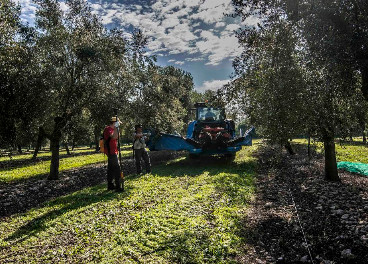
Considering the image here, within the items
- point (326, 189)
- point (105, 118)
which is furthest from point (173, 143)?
point (326, 189)

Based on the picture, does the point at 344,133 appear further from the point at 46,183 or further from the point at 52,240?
the point at 46,183

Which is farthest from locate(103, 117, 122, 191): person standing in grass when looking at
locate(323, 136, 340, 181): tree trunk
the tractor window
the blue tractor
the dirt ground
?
the tractor window

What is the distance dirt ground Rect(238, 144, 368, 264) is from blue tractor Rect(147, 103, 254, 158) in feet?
16.1

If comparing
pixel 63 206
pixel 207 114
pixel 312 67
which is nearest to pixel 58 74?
pixel 63 206

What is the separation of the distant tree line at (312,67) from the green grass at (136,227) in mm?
3195

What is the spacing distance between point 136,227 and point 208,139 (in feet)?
31.9

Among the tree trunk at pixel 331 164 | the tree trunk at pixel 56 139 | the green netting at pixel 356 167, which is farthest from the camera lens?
the tree trunk at pixel 56 139

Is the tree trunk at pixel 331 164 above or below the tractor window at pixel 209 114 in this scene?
below

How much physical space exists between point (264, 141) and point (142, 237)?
5911 millimetres

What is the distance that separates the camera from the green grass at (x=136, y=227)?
5125mm

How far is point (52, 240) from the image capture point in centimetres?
594

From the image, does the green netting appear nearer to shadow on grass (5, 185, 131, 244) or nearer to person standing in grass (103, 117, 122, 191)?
shadow on grass (5, 185, 131, 244)

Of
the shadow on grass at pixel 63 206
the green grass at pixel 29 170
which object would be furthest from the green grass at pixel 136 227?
the green grass at pixel 29 170

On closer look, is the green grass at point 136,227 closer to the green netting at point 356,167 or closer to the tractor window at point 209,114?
the green netting at point 356,167
